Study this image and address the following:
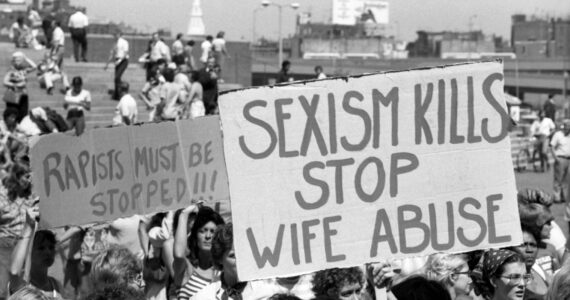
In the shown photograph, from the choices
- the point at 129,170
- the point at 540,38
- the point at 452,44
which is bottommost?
the point at 452,44

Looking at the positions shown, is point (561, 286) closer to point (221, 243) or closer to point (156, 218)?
point (221, 243)

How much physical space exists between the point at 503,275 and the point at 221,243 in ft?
4.52

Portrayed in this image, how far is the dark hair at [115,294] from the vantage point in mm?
5223

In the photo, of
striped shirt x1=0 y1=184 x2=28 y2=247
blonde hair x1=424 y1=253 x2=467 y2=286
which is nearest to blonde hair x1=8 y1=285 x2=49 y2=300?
blonde hair x1=424 y1=253 x2=467 y2=286

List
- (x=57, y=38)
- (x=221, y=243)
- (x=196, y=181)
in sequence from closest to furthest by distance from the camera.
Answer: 1. (x=221, y=243)
2. (x=196, y=181)
3. (x=57, y=38)

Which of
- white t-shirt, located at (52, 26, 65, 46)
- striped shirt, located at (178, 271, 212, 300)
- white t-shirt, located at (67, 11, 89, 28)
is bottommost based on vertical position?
striped shirt, located at (178, 271, 212, 300)

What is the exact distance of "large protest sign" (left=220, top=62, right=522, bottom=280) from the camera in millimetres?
5383

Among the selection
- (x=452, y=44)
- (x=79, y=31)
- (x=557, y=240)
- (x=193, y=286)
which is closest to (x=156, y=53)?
(x=79, y=31)

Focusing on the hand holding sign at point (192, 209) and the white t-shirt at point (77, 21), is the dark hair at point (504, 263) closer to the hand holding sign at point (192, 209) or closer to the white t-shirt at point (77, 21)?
the hand holding sign at point (192, 209)

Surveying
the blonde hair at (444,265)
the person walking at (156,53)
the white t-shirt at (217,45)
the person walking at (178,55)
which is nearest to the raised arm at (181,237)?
the blonde hair at (444,265)

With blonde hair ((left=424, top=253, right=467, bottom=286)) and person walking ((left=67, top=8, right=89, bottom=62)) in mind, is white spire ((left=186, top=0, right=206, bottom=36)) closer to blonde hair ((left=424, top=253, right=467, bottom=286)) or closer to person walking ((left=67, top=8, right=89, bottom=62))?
person walking ((left=67, top=8, right=89, bottom=62))

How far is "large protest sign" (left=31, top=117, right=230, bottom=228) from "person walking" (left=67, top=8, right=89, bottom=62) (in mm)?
17383

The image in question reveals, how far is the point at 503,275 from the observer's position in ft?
17.9

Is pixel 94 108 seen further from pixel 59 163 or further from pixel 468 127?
pixel 468 127
